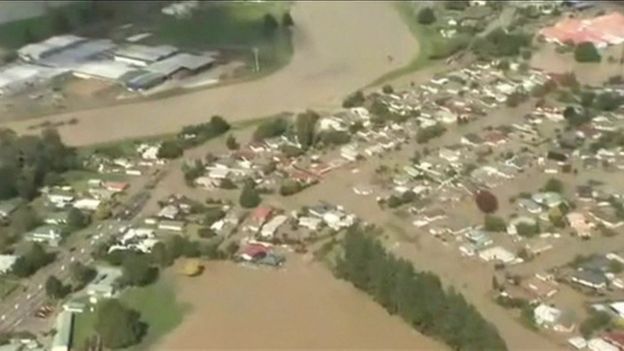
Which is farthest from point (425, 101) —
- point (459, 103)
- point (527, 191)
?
point (527, 191)

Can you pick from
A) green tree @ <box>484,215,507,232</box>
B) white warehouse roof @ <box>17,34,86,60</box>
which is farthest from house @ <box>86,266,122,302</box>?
white warehouse roof @ <box>17,34,86,60</box>

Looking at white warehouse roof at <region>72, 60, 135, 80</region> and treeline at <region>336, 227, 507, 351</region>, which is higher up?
treeline at <region>336, 227, 507, 351</region>

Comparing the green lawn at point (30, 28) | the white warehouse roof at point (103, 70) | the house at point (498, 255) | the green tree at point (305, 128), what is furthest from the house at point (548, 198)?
the green lawn at point (30, 28)

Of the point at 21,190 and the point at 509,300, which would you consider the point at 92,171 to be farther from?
the point at 509,300

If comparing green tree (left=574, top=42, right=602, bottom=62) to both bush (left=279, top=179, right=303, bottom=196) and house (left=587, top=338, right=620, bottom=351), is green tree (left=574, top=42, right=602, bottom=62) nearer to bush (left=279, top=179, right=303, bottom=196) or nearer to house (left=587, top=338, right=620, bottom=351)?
bush (left=279, top=179, right=303, bottom=196)

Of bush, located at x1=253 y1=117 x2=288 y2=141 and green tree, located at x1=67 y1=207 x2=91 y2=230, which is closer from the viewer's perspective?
green tree, located at x1=67 y1=207 x2=91 y2=230

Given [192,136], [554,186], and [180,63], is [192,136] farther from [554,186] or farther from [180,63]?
[554,186]
